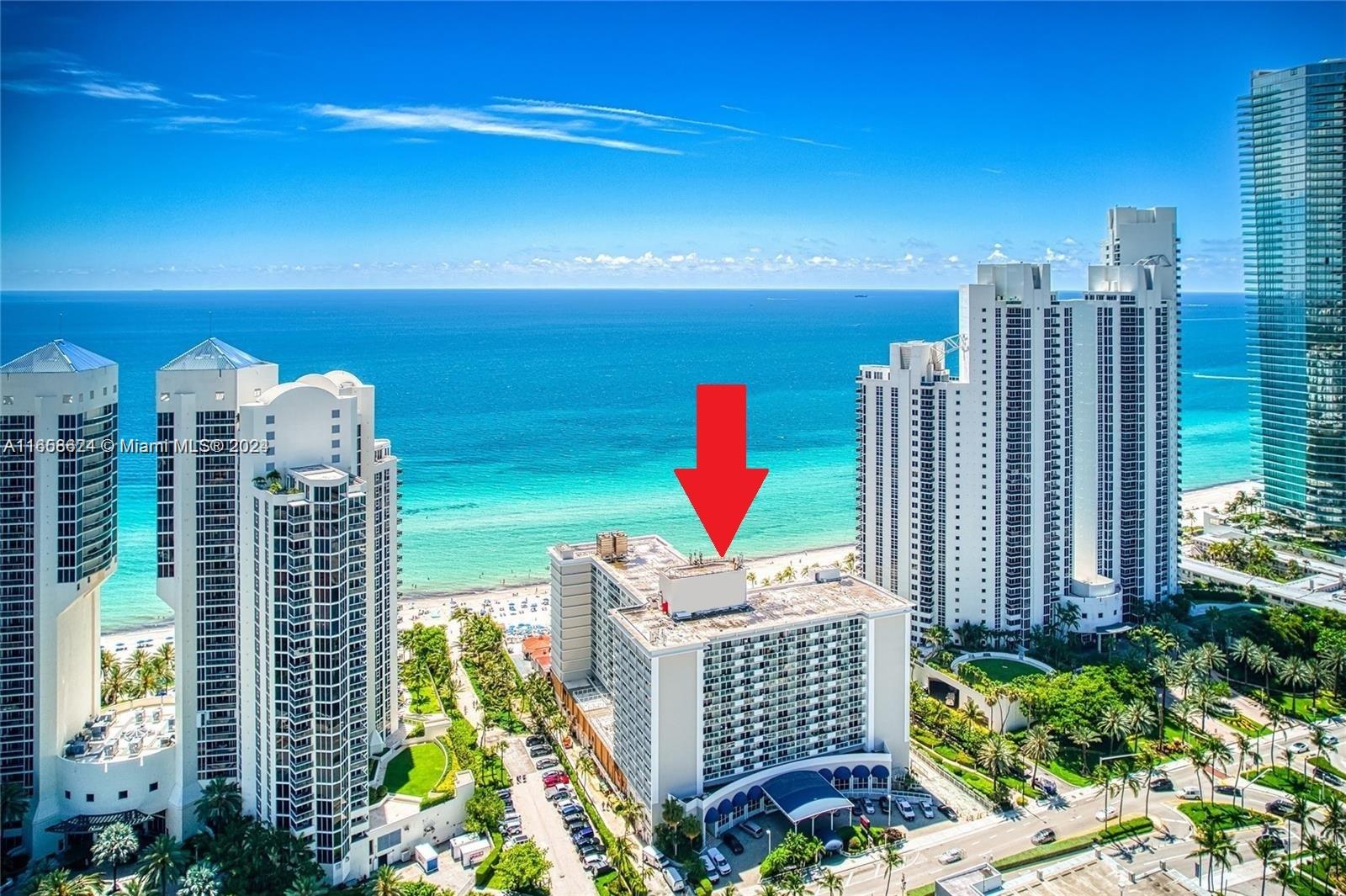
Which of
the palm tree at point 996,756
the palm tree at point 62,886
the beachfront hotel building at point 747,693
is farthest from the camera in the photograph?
the palm tree at point 996,756

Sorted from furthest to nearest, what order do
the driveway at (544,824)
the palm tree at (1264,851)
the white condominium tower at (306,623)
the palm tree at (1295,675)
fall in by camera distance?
the palm tree at (1295,675)
the driveway at (544,824)
the palm tree at (1264,851)
the white condominium tower at (306,623)

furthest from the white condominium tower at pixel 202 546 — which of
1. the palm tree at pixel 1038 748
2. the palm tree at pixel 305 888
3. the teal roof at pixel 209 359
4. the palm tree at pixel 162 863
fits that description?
the palm tree at pixel 1038 748

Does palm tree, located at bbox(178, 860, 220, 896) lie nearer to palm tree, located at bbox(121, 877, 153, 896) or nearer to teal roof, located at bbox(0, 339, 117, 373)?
palm tree, located at bbox(121, 877, 153, 896)

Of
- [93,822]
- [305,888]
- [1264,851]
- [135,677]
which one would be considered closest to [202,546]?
[93,822]

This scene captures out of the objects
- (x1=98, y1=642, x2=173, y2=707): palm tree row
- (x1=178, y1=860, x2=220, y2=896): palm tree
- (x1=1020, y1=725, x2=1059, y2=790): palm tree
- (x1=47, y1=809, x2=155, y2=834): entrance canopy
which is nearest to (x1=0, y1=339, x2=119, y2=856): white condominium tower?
(x1=47, y1=809, x2=155, y2=834): entrance canopy

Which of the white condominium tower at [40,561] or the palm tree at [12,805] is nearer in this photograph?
the palm tree at [12,805]

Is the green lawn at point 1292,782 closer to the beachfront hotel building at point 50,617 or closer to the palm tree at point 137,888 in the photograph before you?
the palm tree at point 137,888
